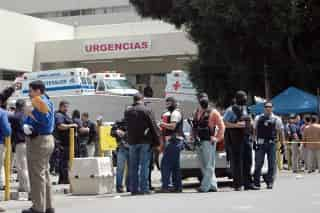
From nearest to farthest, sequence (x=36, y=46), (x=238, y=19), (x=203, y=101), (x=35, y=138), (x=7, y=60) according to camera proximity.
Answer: (x=35, y=138)
(x=203, y=101)
(x=238, y=19)
(x=7, y=60)
(x=36, y=46)

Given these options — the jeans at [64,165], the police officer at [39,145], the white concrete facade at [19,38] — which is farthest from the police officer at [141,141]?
the white concrete facade at [19,38]

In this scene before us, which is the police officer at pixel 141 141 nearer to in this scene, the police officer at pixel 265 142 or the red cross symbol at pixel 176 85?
the police officer at pixel 265 142

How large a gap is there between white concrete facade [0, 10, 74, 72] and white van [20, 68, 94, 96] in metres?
7.31

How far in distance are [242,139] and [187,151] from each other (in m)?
1.82

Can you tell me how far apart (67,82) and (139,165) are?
23.7 meters

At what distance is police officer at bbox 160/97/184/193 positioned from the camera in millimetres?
14414

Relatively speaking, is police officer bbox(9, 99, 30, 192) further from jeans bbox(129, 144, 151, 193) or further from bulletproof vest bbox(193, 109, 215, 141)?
bulletproof vest bbox(193, 109, 215, 141)

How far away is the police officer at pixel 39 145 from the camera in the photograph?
10.0m

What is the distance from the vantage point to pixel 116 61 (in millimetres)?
49125

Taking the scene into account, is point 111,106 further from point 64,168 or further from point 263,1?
point 64,168

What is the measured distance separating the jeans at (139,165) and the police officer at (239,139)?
1.69 m

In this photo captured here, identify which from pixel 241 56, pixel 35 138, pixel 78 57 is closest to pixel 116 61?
pixel 78 57

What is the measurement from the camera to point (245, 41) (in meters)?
31.8

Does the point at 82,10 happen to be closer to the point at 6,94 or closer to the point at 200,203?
the point at 6,94
